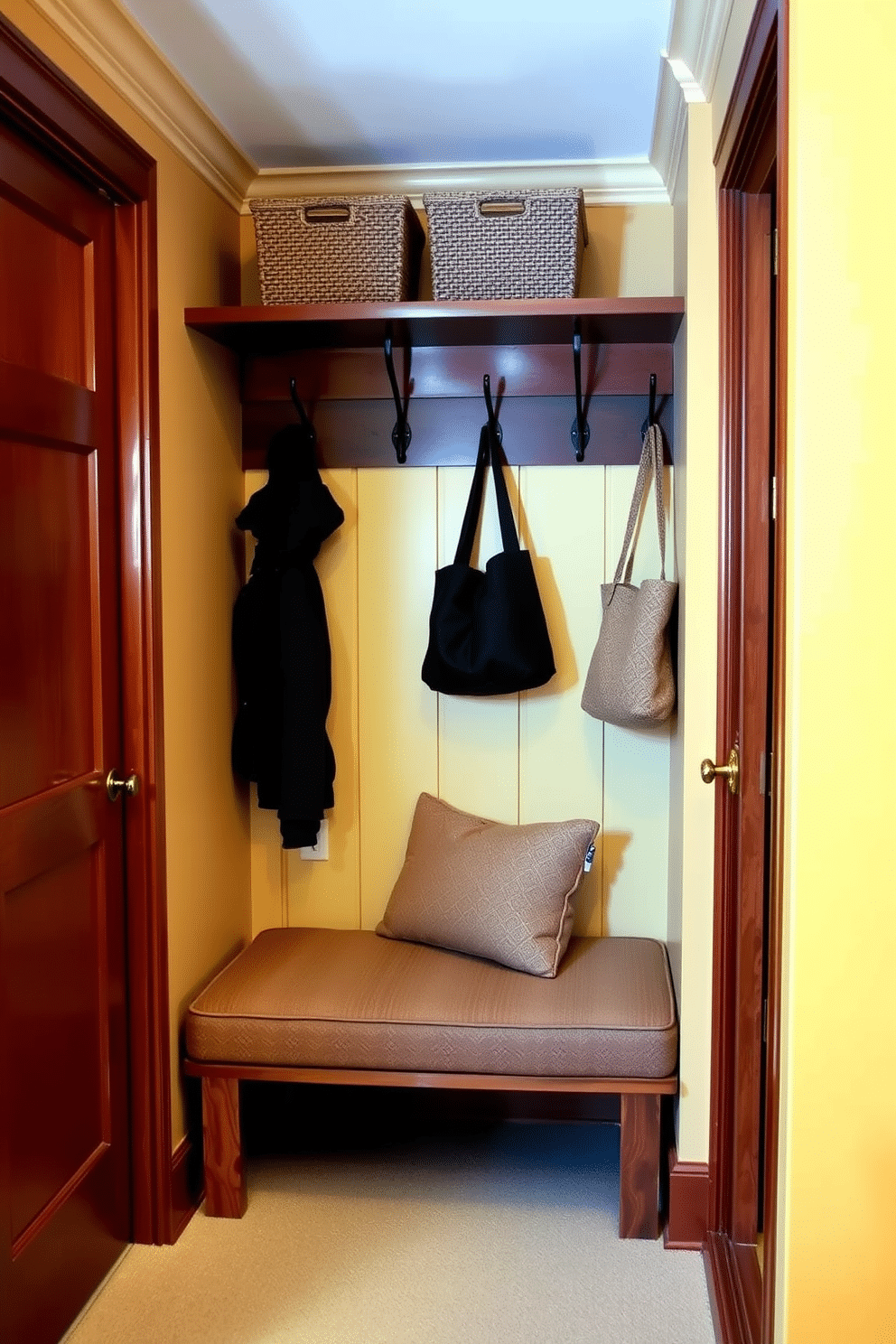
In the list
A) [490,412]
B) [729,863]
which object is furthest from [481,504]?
[729,863]

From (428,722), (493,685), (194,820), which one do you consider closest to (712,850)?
(493,685)

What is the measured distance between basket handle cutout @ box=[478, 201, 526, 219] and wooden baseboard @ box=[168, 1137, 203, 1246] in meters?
2.04

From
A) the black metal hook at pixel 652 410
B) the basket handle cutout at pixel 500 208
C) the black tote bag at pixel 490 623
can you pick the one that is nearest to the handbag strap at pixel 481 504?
the black tote bag at pixel 490 623

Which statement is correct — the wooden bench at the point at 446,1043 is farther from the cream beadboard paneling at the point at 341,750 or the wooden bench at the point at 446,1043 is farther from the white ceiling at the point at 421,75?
the white ceiling at the point at 421,75

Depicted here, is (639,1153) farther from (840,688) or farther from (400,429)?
(400,429)

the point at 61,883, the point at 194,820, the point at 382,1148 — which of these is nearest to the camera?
the point at 61,883

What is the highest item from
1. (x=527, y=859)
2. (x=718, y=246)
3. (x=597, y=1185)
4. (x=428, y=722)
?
(x=718, y=246)

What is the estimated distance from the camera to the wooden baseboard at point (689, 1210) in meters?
2.36

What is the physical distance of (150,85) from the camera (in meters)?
2.21

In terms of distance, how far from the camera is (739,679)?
7.18ft

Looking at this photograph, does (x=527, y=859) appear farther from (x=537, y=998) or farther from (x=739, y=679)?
(x=739, y=679)

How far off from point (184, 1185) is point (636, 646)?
1.45m

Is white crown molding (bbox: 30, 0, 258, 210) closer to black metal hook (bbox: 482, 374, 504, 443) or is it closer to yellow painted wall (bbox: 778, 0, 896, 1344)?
black metal hook (bbox: 482, 374, 504, 443)

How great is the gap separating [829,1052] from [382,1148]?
64.5 inches
